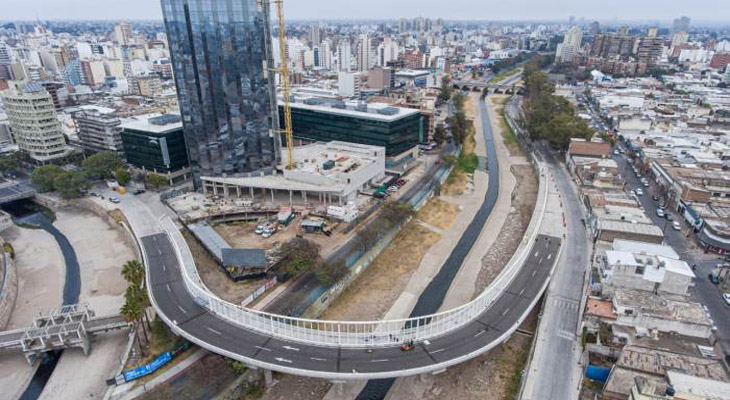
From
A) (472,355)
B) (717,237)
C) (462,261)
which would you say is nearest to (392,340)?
(472,355)

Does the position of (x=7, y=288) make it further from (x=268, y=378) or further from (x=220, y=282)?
(x=268, y=378)

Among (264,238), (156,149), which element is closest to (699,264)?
(264,238)

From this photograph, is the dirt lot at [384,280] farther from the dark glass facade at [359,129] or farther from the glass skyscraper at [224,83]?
the glass skyscraper at [224,83]

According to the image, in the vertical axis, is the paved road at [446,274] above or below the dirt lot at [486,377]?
below

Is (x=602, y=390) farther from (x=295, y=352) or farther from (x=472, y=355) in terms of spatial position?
(x=295, y=352)

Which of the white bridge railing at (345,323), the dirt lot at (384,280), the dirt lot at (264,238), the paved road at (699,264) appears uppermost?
the white bridge railing at (345,323)

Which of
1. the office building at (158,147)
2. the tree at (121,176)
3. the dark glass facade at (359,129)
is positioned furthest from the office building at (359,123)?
the tree at (121,176)
